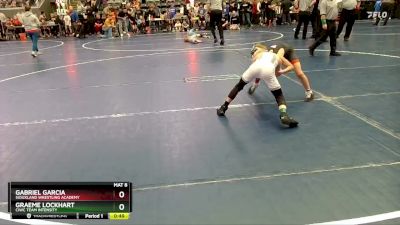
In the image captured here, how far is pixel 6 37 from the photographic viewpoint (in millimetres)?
21672

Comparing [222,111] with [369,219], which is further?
[222,111]

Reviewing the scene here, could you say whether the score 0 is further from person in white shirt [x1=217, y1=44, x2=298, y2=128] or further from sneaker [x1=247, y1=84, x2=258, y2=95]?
sneaker [x1=247, y1=84, x2=258, y2=95]

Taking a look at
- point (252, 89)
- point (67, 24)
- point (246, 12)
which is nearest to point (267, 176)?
point (252, 89)

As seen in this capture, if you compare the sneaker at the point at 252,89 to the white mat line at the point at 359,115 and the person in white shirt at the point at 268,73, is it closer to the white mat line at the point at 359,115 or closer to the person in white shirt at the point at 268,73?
the white mat line at the point at 359,115

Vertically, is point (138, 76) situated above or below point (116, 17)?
below

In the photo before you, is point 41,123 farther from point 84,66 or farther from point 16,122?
point 84,66

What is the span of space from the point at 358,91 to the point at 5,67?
8.97 metres

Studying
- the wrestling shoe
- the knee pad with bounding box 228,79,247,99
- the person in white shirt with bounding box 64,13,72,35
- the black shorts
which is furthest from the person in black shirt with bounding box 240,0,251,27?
the wrestling shoe

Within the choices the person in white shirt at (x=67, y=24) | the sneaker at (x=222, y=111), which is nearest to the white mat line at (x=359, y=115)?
the sneaker at (x=222, y=111)

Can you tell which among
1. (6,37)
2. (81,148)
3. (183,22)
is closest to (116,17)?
(183,22)
